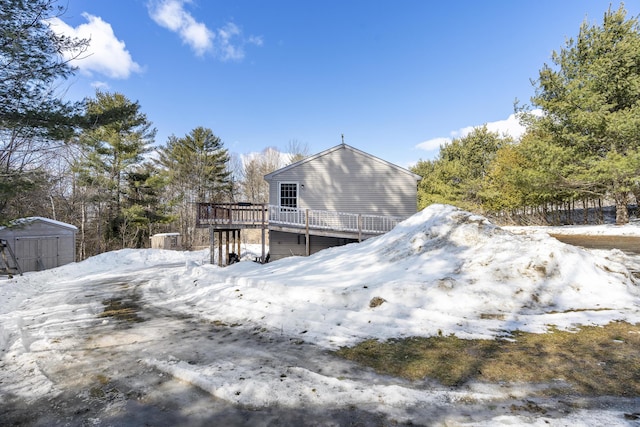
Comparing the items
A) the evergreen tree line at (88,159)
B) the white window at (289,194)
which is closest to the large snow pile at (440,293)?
the evergreen tree line at (88,159)

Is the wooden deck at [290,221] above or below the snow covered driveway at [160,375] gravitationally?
above

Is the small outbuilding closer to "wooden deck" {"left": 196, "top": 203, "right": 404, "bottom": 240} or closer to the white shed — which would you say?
the white shed

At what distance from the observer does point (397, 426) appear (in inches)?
86.1

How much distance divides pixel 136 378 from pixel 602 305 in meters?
6.53

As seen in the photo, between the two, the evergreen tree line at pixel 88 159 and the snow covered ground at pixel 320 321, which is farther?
the evergreen tree line at pixel 88 159

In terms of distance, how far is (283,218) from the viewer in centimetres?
1580

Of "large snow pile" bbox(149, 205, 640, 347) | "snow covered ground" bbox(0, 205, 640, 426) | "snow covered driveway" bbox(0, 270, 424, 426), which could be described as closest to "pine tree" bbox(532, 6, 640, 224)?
"snow covered ground" bbox(0, 205, 640, 426)

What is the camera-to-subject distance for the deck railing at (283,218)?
48.6 feet

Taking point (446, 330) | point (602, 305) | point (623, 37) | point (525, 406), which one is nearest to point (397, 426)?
point (525, 406)

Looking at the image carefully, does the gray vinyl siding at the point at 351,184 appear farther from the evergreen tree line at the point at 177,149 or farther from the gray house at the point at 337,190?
the evergreen tree line at the point at 177,149

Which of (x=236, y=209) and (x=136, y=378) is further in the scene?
(x=236, y=209)

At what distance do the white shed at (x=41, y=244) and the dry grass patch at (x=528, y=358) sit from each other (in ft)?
57.9

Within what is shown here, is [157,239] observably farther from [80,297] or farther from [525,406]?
[525,406]

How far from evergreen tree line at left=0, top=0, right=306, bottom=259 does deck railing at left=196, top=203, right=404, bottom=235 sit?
5.56 meters
